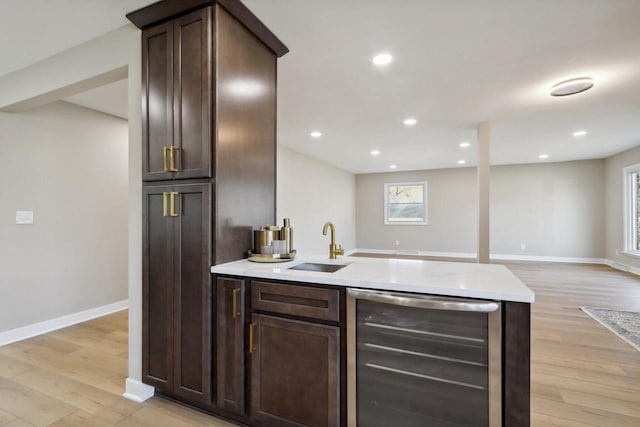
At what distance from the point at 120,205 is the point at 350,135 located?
3.43 m

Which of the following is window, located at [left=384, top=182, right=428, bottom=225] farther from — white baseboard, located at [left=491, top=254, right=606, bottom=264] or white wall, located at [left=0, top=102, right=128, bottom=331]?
white wall, located at [left=0, top=102, right=128, bottom=331]

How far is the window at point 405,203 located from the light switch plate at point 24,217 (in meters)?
7.93

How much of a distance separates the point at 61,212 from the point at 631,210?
951 cm

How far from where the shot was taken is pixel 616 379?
2.24m

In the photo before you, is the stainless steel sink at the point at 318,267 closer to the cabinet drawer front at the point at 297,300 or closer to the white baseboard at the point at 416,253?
the cabinet drawer front at the point at 297,300

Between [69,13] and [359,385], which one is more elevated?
[69,13]

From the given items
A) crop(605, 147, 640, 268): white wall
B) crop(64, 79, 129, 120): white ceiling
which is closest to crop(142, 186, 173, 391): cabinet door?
crop(64, 79, 129, 120): white ceiling

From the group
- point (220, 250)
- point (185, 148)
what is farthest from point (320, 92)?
point (220, 250)

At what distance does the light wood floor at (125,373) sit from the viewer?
1806 mm

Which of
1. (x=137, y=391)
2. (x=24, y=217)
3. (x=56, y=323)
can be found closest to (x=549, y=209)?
(x=137, y=391)

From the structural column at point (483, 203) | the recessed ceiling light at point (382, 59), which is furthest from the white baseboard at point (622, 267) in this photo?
the recessed ceiling light at point (382, 59)

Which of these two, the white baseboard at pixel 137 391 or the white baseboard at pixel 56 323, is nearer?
the white baseboard at pixel 137 391

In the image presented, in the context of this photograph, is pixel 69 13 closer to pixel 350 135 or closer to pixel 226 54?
pixel 226 54

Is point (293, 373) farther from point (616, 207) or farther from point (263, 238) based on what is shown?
point (616, 207)
